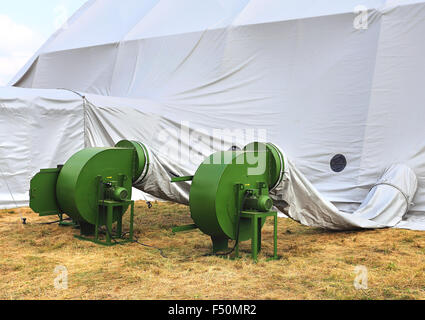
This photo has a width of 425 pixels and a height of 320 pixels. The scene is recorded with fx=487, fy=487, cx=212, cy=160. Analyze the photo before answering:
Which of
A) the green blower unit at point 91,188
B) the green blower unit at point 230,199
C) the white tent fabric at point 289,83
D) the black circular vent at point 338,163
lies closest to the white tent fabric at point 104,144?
the white tent fabric at point 289,83

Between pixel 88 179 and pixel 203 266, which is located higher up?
pixel 88 179

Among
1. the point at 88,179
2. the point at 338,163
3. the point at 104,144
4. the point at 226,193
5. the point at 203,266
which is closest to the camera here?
the point at 203,266

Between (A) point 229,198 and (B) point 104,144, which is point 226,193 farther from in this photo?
(B) point 104,144

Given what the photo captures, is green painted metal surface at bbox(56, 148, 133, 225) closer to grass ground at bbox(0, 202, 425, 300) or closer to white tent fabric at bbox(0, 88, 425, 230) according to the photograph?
grass ground at bbox(0, 202, 425, 300)

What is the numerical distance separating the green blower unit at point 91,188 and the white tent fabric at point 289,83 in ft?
4.67

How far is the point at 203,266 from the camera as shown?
15.7 ft

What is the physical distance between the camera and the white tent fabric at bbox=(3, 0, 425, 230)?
8.34 metres

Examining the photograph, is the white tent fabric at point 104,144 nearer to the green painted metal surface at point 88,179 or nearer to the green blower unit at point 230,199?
the green painted metal surface at point 88,179

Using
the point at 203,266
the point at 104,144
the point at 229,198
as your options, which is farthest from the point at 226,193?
the point at 104,144

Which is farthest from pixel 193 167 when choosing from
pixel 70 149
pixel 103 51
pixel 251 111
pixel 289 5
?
pixel 103 51

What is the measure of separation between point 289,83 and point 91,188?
16.5 feet

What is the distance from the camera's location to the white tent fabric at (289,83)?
8.34m

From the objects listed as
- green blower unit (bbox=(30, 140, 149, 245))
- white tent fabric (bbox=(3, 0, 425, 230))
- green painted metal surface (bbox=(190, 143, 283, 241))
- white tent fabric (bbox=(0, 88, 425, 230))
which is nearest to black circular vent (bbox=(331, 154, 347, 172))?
white tent fabric (bbox=(3, 0, 425, 230))

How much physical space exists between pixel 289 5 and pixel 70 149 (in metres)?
5.24
